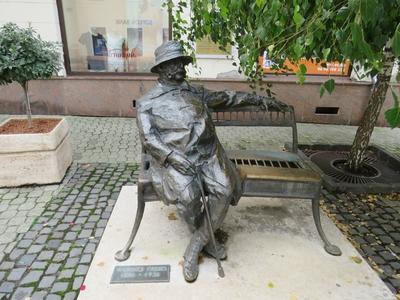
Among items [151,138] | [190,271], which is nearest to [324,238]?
[190,271]

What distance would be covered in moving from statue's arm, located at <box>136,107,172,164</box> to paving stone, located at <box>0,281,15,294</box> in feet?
4.77

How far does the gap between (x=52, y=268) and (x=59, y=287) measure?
0.81ft

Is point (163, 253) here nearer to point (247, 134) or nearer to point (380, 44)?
point (380, 44)

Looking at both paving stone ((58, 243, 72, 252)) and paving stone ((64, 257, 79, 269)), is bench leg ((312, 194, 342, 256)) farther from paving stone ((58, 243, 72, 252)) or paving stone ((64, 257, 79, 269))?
paving stone ((58, 243, 72, 252))

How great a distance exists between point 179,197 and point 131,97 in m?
4.70

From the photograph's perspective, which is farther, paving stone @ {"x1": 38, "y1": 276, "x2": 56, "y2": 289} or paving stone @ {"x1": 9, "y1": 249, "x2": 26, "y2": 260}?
paving stone @ {"x1": 9, "y1": 249, "x2": 26, "y2": 260}

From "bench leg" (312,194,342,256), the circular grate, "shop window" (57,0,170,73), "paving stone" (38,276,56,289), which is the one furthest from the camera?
"shop window" (57,0,170,73)

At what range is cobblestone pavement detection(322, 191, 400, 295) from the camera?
2920 millimetres

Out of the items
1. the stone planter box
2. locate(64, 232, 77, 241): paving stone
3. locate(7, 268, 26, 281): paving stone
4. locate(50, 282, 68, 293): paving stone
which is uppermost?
the stone planter box

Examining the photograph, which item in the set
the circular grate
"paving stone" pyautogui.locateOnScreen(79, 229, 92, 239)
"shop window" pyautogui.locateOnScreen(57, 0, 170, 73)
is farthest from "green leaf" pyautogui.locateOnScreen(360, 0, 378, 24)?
"shop window" pyautogui.locateOnScreen(57, 0, 170, 73)

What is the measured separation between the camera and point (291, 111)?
11.1ft

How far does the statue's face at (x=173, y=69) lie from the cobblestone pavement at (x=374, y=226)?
2.23m

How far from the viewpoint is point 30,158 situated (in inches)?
152

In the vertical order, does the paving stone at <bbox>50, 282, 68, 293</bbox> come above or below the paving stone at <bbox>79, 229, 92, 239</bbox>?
below
